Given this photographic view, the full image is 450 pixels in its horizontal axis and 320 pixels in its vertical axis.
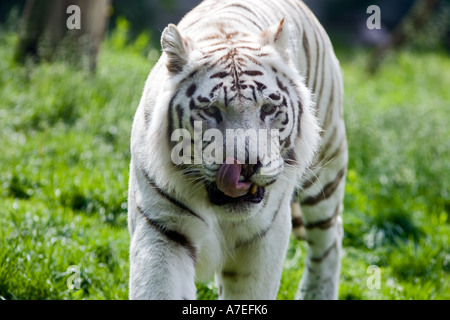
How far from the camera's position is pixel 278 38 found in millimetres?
2951

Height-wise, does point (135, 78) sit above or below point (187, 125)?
above

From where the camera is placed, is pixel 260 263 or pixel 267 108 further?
pixel 260 263

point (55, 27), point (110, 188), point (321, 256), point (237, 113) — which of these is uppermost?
point (55, 27)

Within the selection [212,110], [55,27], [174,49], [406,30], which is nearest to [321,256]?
[212,110]

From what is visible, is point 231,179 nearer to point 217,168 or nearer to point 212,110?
point 217,168

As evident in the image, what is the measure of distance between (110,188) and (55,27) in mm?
3189

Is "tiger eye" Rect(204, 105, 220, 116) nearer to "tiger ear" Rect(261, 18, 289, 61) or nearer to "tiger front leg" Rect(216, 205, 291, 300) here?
"tiger ear" Rect(261, 18, 289, 61)

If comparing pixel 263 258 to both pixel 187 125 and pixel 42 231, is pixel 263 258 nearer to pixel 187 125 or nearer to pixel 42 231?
pixel 187 125

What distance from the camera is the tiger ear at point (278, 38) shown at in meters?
2.95

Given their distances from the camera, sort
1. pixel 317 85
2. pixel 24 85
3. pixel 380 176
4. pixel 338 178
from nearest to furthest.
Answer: pixel 317 85 < pixel 338 178 < pixel 380 176 < pixel 24 85

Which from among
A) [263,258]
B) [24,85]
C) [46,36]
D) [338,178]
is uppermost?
[46,36]

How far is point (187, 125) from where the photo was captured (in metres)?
2.74

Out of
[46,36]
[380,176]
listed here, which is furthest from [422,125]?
[46,36]

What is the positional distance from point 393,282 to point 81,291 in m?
2.26
